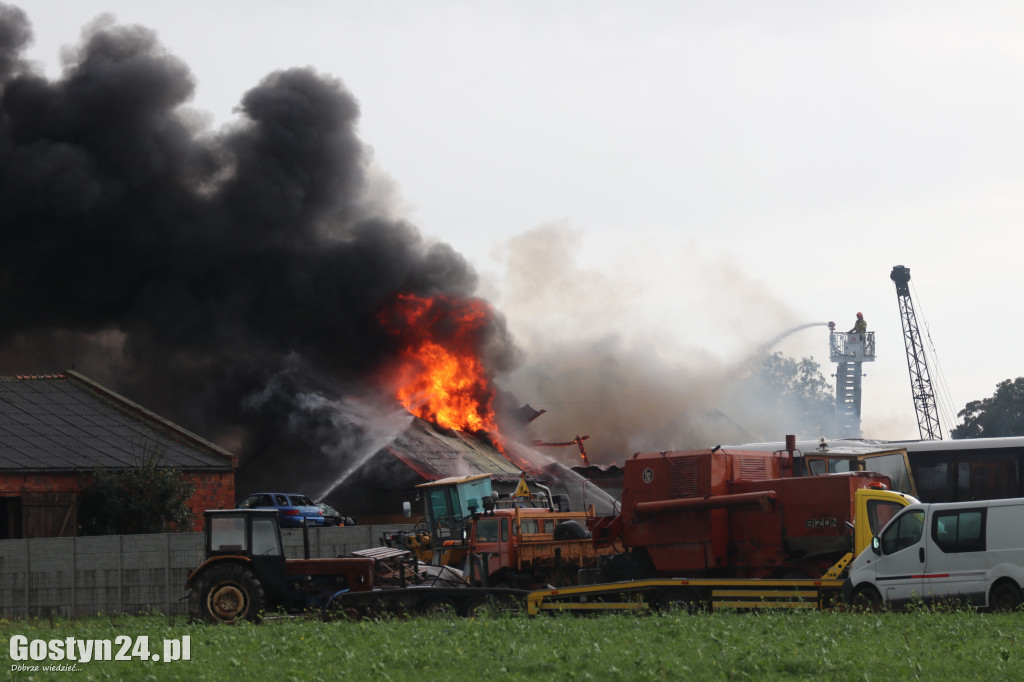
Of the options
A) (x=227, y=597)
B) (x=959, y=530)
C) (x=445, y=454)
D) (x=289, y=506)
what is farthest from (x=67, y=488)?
(x=959, y=530)

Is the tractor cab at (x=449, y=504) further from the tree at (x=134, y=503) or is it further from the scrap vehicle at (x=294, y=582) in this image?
the tree at (x=134, y=503)

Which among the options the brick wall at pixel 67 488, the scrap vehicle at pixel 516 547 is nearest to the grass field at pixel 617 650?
the scrap vehicle at pixel 516 547

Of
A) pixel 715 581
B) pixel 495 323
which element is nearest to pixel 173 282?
pixel 495 323

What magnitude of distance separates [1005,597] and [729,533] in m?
5.32

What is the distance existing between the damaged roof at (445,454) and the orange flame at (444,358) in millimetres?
1777

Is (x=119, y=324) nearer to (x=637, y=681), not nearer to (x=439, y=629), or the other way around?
(x=439, y=629)

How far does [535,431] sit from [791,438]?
39.5 metres

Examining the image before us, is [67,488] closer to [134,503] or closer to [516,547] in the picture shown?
[134,503]

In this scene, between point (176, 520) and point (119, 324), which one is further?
point (119, 324)

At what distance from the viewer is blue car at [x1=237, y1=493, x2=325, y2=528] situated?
125 feet

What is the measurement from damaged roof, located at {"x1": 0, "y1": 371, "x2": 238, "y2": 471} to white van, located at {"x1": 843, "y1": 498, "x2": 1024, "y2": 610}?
26.8 meters

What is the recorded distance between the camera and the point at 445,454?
158ft

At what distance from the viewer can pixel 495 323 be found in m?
57.8

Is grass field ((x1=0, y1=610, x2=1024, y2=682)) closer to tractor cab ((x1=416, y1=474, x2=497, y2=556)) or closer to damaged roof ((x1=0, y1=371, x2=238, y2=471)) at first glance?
tractor cab ((x1=416, y1=474, x2=497, y2=556))
